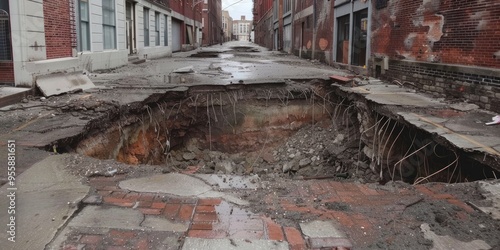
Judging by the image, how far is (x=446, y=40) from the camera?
7.66m

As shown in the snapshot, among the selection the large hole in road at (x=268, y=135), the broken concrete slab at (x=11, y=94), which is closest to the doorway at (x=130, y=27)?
the large hole in road at (x=268, y=135)

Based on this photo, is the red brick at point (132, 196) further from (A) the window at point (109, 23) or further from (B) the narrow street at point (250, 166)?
(A) the window at point (109, 23)

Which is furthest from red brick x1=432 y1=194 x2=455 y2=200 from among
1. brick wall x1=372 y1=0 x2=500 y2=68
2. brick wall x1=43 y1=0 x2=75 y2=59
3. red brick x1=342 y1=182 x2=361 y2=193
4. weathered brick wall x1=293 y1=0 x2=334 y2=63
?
weathered brick wall x1=293 y1=0 x2=334 y2=63

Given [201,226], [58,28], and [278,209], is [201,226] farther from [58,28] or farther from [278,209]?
[58,28]

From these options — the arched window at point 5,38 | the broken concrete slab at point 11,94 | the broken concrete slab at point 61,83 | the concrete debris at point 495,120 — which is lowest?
the concrete debris at point 495,120

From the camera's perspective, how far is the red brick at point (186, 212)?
308 cm

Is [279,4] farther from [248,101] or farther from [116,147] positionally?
[116,147]

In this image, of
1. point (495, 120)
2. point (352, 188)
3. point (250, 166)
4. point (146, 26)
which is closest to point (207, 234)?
point (352, 188)

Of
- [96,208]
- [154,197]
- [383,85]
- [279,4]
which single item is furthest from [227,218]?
[279,4]

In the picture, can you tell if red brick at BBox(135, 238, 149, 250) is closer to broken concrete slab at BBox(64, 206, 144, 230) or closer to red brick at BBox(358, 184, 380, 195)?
broken concrete slab at BBox(64, 206, 144, 230)

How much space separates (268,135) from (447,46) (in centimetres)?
453

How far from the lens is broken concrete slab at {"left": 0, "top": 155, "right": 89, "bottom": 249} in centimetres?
270

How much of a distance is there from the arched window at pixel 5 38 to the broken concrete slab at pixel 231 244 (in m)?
7.17

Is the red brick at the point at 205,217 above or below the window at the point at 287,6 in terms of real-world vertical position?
below
